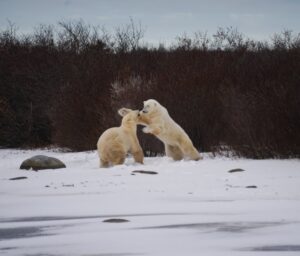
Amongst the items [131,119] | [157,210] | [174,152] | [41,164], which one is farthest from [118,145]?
[157,210]

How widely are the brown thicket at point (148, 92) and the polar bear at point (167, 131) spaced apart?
4.37 feet

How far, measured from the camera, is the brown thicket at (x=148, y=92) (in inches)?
562

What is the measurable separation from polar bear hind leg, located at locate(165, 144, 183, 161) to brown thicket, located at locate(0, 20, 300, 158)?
4.44ft

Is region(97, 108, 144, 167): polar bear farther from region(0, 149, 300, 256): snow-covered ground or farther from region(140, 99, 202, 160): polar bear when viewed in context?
region(0, 149, 300, 256): snow-covered ground

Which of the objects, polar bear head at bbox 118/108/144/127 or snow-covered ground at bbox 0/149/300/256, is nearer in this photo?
snow-covered ground at bbox 0/149/300/256

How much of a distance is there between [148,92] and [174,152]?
3.70 meters

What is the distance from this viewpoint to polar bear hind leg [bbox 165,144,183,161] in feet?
45.8

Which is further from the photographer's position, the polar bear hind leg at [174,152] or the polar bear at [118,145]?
the polar bear hind leg at [174,152]

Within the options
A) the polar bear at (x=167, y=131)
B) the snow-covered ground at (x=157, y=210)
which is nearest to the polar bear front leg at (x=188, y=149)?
the polar bear at (x=167, y=131)

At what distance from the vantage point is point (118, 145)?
44.0 feet

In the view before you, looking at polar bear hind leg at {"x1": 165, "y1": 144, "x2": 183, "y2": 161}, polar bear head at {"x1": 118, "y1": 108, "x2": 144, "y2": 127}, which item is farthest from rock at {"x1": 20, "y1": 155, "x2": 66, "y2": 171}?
polar bear hind leg at {"x1": 165, "y1": 144, "x2": 183, "y2": 161}

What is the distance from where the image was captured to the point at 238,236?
6.28m

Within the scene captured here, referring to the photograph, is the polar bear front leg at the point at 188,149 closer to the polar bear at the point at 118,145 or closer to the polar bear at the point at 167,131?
the polar bear at the point at 167,131

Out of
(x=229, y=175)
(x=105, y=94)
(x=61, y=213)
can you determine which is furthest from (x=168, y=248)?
(x=105, y=94)
